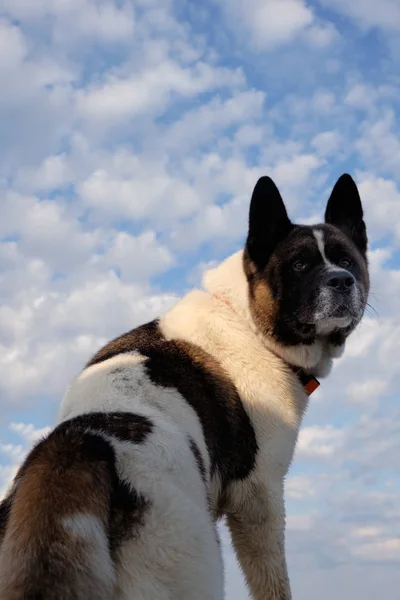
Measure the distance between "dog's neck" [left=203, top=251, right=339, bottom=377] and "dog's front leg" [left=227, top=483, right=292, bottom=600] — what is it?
4.92 ft

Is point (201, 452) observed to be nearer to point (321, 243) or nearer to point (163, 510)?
point (163, 510)

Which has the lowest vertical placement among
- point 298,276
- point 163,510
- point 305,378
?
point 163,510

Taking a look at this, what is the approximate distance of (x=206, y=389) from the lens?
22.5 ft

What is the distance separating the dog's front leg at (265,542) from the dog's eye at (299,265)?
2.36 meters

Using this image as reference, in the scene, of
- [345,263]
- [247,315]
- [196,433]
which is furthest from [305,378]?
[196,433]

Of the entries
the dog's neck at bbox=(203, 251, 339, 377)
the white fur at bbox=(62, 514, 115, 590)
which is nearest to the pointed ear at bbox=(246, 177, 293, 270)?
the dog's neck at bbox=(203, 251, 339, 377)

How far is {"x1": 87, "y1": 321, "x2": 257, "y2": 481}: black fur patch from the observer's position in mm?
6461

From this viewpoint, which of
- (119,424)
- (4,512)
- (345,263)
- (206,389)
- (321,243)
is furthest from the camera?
(345,263)

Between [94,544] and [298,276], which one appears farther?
[298,276]

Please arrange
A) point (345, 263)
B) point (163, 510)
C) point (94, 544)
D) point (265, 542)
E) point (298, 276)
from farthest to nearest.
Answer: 1. point (345, 263)
2. point (298, 276)
3. point (265, 542)
4. point (163, 510)
5. point (94, 544)

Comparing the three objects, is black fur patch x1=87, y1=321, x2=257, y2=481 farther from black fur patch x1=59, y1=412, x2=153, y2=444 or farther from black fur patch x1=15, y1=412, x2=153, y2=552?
black fur patch x1=15, y1=412, x2=153, y2=552

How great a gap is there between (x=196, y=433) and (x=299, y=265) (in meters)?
2.71

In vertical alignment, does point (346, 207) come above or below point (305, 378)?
above

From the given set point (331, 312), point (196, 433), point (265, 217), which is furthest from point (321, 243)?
point (196, 433)
